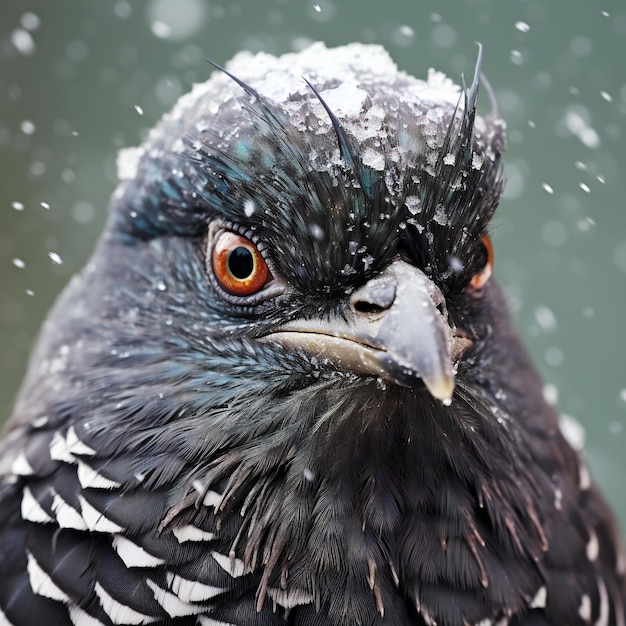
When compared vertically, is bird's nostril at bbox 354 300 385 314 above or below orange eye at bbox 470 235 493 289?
below

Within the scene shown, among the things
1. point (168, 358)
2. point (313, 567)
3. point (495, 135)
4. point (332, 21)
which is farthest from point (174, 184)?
point (332, 21)

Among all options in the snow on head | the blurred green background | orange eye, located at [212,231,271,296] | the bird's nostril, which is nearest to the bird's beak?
the bird's nostril

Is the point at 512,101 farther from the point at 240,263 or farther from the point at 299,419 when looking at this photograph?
the point at 299,419

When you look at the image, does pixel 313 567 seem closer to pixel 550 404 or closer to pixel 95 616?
pixel 95 616

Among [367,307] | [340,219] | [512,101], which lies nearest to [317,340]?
[367,307]

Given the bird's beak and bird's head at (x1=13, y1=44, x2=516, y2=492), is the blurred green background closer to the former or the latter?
bird's head at (x1=13, y1=44, x2=516, y2=492)

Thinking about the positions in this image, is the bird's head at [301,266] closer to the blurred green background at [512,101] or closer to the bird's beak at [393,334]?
the bird's beak at [393,334]

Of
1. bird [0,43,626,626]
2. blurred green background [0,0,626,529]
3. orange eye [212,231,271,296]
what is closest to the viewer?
bird [0,43,626,626]
